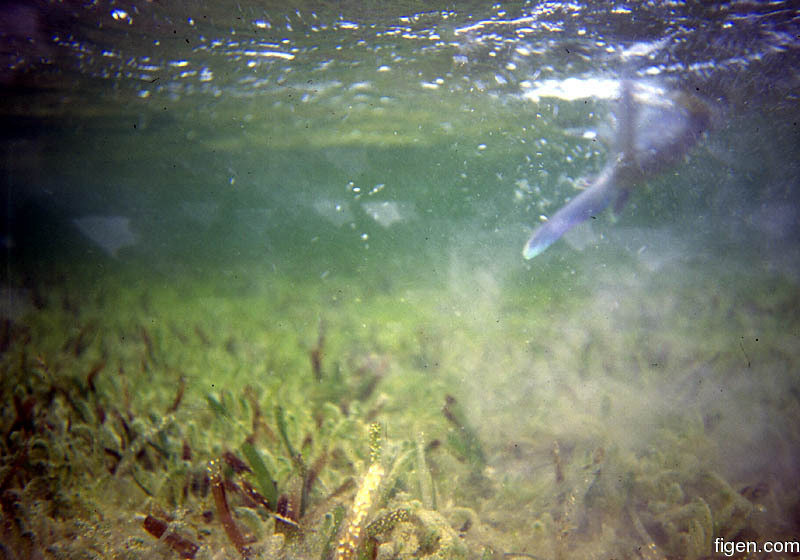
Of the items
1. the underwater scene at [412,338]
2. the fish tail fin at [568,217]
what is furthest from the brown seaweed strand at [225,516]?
the fish tail fin at [568,217]

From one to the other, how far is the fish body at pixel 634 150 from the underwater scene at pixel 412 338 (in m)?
0.07

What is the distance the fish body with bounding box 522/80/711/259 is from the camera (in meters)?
6.27

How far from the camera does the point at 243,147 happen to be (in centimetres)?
2312

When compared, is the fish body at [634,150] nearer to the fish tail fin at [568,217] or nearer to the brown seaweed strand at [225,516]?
the fish tail fin at [568,217]

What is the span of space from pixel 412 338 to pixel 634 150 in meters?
6.48

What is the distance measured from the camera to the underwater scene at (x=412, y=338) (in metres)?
3.44

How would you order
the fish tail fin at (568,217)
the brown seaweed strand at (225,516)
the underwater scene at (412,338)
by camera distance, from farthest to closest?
the fish tail fin at (568,217)
the underwater scene at (412,338)
the brown seaweed strand at (225,516)

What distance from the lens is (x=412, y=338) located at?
8195 millimetres

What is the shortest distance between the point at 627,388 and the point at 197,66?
11459 millimetres

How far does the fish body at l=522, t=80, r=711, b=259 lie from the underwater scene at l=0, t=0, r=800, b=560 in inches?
2.9

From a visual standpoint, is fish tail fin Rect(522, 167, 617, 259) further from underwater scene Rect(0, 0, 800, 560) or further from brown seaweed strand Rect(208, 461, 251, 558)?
brown seaweed strand Rect(208, 461, 251, 558)

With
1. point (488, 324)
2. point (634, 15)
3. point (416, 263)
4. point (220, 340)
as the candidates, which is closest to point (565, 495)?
point (488, 324)

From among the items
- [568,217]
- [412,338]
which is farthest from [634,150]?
[412,338]

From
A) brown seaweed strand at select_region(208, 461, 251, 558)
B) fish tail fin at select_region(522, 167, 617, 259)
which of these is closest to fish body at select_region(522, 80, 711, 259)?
fish tail fin at select_region(522, 167, 617, 259)
